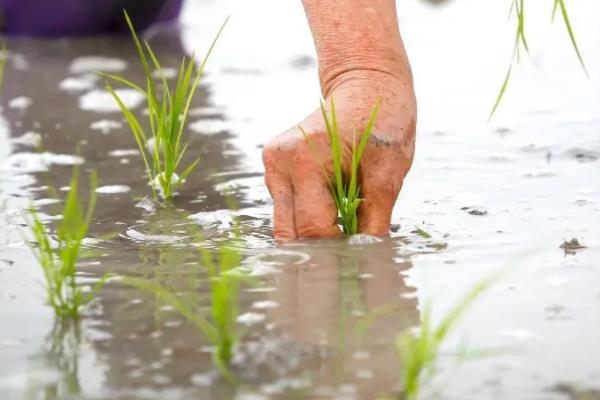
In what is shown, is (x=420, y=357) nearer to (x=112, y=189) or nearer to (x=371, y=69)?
(x=371, y=69)

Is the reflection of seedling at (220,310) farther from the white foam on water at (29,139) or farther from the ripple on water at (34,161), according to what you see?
the white foam on water at (29,139)

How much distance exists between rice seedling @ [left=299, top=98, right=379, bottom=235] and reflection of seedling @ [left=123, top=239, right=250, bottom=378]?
0.91ft

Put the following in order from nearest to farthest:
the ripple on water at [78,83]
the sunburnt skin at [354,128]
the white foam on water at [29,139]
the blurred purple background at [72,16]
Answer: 1. the sunburnt skin at [354,128]
2. the white foam on water at [29,139]
3. the ripple on water at [78,83]
4. the blurred purple background at [72,16]

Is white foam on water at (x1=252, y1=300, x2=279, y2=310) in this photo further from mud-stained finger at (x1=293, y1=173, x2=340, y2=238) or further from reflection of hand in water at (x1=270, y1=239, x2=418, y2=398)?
mud-stained finger at (x1=293, y1=173, x2=340, y2=238)

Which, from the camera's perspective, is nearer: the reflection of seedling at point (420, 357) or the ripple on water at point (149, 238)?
the reflection of seedling at point (420, 357)

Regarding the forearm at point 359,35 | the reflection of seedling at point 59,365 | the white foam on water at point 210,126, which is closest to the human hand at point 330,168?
the forearm at point 359,35

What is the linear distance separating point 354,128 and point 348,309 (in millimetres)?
524

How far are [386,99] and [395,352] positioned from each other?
82 cm

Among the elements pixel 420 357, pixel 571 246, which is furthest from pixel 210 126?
pixel 420 357

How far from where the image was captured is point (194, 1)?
6.46 m

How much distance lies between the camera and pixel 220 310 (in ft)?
6.15

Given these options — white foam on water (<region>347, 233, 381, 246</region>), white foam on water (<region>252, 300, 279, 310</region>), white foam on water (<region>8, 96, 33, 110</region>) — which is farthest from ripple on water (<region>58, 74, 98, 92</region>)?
white foam on water (<region>252, 300, 279, 310</region>)

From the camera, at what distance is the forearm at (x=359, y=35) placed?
2.71 meters

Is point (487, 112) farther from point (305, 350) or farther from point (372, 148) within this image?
point (305, 350)
